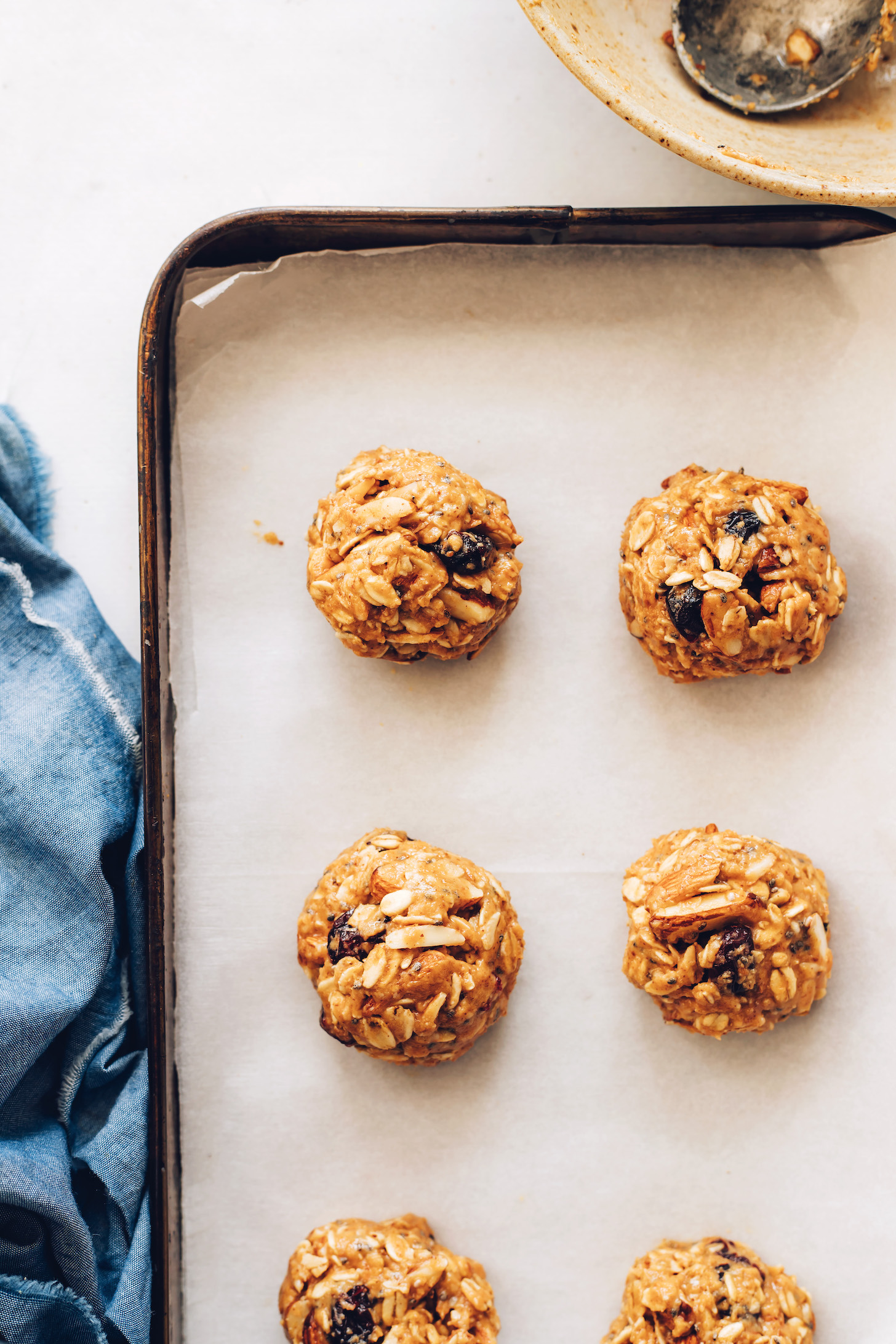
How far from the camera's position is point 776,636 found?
173 cm

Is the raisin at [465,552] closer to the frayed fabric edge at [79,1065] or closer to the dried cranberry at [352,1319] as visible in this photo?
the frayed fabric edge at [79,1065]

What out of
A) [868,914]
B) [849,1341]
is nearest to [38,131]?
[868,914]

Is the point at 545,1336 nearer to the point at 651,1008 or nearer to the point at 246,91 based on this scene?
the point at 651,1008

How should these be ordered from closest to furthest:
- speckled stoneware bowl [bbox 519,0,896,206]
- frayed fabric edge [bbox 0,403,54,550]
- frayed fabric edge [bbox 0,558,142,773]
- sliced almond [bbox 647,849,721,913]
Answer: speckled stoneware bowl [bbox 519,0,896,206] < sliced almond [bbox 647,849,721,913] < frayed fabric edge [bbox 0,558,142,773] < frayed fabric edge [bbox 0,403,54,550]

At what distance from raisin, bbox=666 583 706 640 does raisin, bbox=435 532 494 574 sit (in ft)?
1.08

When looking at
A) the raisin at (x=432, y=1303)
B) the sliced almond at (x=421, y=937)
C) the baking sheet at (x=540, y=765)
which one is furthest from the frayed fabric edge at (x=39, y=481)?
the raisin at (x=432, y=1303)

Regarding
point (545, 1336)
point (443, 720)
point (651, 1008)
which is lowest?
point (545, 1336)

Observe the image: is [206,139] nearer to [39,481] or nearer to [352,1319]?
[39,481]

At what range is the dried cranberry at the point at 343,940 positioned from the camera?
1676 mm

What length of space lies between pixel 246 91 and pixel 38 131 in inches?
16.2

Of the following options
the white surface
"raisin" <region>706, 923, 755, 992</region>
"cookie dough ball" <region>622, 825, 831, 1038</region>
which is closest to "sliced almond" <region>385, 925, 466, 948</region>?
"cookie dough ball" <region>622, 825, 831, 1038</region>

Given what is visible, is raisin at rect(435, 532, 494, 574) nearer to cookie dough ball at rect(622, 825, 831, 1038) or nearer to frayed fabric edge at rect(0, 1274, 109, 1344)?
cookie dough ball at rect(622, 825, 831, 1038)

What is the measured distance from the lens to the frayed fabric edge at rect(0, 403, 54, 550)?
1919 millimetres

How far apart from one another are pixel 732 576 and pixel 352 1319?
53.6 inches
